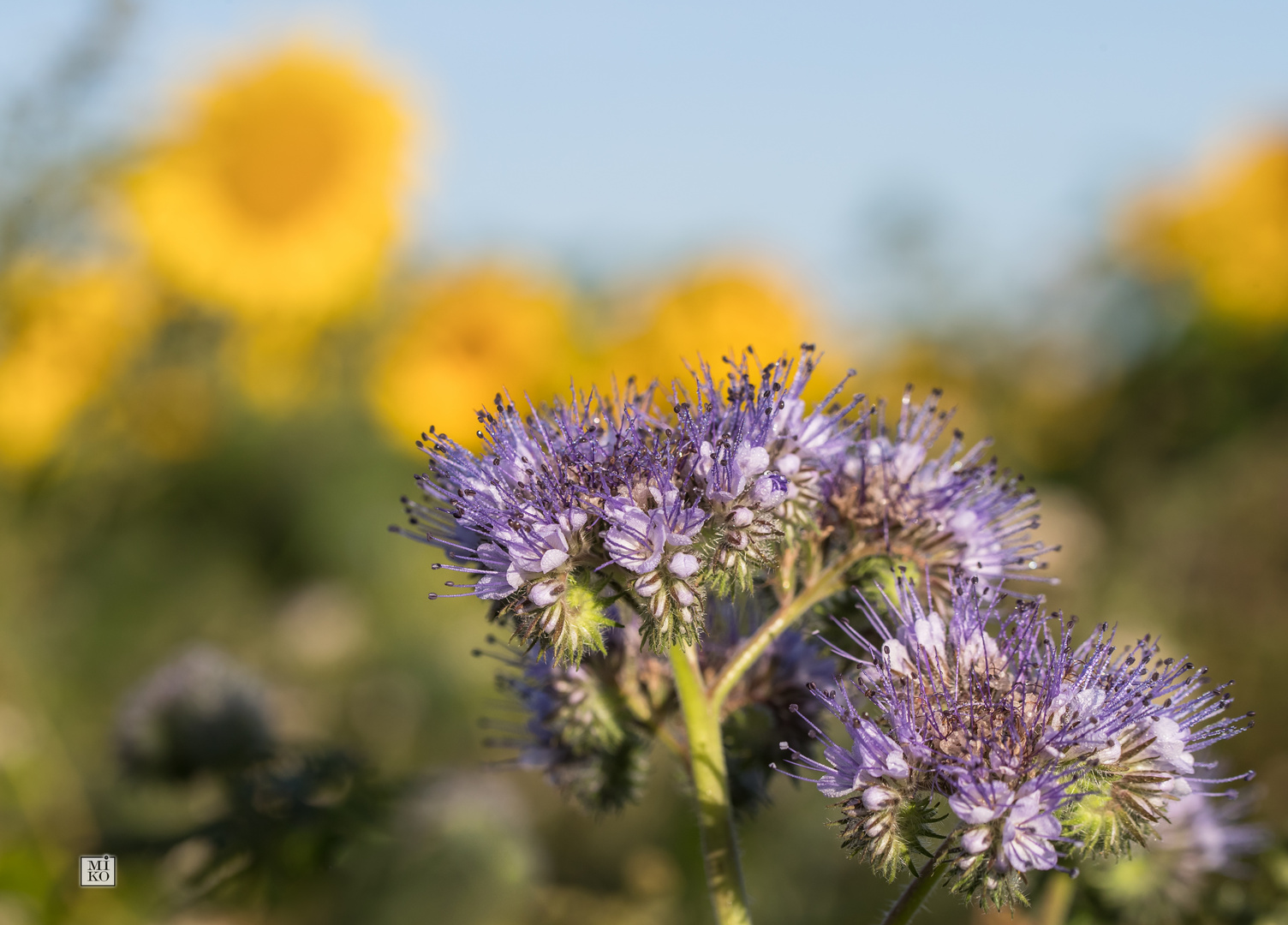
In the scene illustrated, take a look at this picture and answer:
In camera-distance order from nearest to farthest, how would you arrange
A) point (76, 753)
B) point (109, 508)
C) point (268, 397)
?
point (76, 753)
point (109, 508)
point (268, 397)

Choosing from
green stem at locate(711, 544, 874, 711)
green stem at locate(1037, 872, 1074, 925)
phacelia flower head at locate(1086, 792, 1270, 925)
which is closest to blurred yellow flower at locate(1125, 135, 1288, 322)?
phacelia flower head at locate(1086, 792, 1270, 925)

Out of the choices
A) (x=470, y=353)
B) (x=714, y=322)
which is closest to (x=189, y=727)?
(x=714, y=322)

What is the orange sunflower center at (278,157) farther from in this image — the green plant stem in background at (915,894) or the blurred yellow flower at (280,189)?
the green plant stem in background at (915,894)

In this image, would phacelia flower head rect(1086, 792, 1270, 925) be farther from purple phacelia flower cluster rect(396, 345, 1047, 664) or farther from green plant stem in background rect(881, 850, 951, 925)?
green plant stem in background rect(881, 850, 951, 925)

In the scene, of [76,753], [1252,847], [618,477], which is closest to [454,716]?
[76,753]

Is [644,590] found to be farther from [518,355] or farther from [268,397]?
[268,397]
